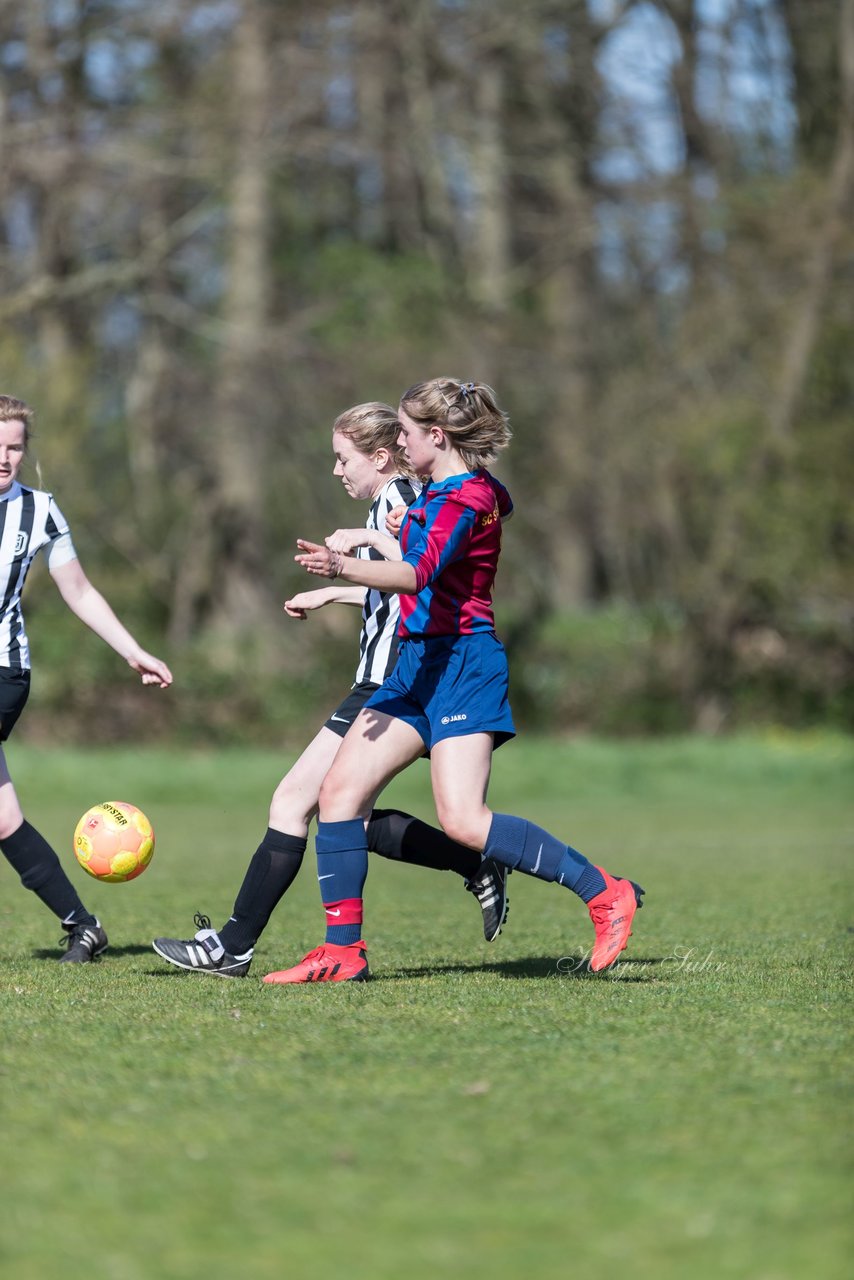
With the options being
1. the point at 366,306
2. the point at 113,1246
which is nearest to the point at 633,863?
the point at 113,1246

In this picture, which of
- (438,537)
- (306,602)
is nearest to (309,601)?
(306,602)

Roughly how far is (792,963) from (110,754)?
13.6m

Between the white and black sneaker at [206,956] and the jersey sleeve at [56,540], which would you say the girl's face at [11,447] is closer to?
the jersey sleeve at [56,540]

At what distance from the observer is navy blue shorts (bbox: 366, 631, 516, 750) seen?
227 inches

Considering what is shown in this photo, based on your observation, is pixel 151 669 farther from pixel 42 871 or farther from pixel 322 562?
pixel 322 562

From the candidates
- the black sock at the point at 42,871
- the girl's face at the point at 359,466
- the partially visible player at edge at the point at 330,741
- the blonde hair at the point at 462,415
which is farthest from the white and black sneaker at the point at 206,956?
the blonde hair at the point at 462,415

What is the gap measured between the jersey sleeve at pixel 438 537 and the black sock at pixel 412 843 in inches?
49.7

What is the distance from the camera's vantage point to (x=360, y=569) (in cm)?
526

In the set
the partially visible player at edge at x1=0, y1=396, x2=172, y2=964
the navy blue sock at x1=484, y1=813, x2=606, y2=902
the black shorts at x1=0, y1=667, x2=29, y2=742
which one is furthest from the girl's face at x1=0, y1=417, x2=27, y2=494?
the navy blue sock at x1=484, y1=813, x2=606, y2=902

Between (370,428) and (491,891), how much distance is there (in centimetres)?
175

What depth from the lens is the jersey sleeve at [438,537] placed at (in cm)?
548

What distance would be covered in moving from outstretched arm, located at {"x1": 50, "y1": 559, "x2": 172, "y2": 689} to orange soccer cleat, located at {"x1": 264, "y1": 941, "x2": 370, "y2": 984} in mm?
A: 1138

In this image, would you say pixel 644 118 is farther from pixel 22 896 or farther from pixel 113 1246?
pixel 113 1246

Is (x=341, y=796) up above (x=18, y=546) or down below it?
below
